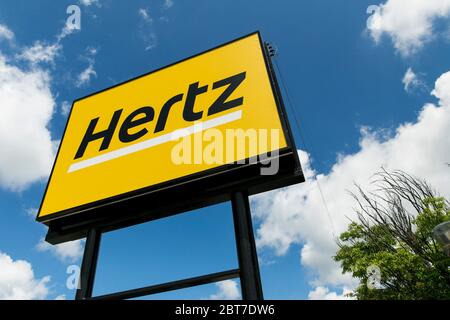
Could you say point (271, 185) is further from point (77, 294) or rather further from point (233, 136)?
point (77, 294)

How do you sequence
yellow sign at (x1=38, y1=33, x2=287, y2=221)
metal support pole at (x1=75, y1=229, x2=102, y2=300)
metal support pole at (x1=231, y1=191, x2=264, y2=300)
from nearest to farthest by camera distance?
1. metal support pole at (x1=231, y1=191, x2=264, y2=300)
2. metal support pole at (x1=75, y1=229, x2=102, y2=300)
3. yellow sign at (x1=38, y1=33, x2=287, y2=221)

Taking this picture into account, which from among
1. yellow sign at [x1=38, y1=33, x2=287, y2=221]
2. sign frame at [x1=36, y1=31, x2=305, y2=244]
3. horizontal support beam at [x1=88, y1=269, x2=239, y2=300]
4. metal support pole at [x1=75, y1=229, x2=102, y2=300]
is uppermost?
yellow sign at [x1=38, y1=33, x2=287, y2=221]

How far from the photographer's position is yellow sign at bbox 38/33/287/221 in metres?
2.50

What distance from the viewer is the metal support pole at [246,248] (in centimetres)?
184

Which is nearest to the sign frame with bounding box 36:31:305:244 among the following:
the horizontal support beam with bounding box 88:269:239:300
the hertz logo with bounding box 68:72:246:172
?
the hertz logo with bounding box 68:72:246:172

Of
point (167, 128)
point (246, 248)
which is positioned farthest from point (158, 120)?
point (246, 248)

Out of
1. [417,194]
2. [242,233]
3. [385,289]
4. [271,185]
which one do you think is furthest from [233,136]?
[385,289]

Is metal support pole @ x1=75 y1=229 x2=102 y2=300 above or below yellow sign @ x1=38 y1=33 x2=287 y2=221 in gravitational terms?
below

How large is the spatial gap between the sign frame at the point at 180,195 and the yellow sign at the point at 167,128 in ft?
0.15

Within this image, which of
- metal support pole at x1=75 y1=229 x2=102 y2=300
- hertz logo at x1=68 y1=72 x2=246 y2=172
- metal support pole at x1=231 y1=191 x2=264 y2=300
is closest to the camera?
metal support pole at x1=231 y1=191 x2=264 y2=300

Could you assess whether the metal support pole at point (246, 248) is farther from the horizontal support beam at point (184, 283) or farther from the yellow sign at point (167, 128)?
the yellow sign at point (167, 128)

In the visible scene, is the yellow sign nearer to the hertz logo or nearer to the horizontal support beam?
the hertz logo

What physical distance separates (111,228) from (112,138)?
0.89 m

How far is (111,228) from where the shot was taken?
2.70 m
